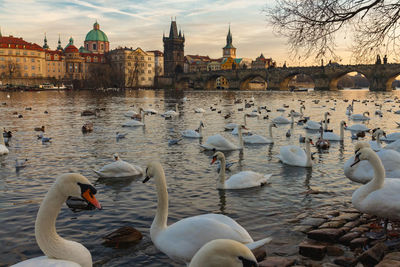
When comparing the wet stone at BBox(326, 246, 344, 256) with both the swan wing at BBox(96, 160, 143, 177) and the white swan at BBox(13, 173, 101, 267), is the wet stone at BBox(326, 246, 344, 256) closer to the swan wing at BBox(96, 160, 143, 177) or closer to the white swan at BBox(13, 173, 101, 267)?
the white swan at BBox(13, 173, 101, 267)

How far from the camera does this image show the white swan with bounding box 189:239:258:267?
6.29ft

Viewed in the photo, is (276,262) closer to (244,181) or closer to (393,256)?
(393,256)

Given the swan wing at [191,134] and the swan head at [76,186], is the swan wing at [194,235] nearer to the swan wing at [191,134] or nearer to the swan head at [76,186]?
the swan head at [76,186]

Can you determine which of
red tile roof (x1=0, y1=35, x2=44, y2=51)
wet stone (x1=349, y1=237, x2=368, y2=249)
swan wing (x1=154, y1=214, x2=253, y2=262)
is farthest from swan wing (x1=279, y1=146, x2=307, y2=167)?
red tile roof (x1=0, y1=35, x2=44, y2=51)

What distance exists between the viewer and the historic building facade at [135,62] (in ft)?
Result: 419

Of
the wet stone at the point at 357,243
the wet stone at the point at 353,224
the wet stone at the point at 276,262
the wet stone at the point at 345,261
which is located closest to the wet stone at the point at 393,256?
the wet stone at the point at 345,261

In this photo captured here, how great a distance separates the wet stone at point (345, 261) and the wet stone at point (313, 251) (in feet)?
0.65

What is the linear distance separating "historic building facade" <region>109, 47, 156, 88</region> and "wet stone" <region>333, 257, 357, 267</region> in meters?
121

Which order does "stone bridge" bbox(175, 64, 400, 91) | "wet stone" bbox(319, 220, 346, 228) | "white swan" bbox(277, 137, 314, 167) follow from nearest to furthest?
"wet stone" bbox(319, 220, 346, 228), "white swan" bbox(277, 137, 314, 167), "stone bridge" bbox(175, 64, 400, 91)

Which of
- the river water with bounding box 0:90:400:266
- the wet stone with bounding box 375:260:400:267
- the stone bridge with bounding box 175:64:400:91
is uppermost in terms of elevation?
the stone bridge with bounding box 175:64:400:91

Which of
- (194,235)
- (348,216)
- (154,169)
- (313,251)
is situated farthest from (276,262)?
(348,216)

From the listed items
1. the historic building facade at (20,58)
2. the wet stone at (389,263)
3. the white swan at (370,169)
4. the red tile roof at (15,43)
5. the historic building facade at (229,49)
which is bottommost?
the wet stone at (389,263)

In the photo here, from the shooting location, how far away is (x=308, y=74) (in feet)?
286

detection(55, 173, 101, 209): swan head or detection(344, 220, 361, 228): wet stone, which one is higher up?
detection(55, 173, 101, 209): swan head
